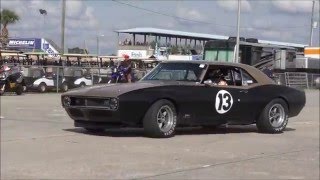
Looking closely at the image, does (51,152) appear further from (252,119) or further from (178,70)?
(252,119)

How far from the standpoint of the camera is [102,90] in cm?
962

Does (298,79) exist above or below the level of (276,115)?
below

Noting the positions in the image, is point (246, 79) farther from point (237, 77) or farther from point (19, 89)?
point (19, 89)

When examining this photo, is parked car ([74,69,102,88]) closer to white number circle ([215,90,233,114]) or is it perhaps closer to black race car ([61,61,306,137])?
black race car ([61,61,306,137])

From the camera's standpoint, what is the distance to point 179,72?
10641 millimetres

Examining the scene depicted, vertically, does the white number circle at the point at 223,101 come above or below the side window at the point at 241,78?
below

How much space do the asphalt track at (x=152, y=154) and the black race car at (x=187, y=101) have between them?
0.27 m

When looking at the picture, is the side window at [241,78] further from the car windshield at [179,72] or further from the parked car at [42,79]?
the parked car at [42,79]

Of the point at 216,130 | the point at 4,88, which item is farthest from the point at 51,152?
the point at 4,88

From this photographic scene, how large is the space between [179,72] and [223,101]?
0.96 metres

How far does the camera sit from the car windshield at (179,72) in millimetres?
10555

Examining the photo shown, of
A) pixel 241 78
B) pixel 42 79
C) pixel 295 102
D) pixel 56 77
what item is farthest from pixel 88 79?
pixel 241 78

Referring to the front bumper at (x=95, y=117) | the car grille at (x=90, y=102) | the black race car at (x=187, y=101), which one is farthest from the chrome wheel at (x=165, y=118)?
the car grille at (x=90, y=102)

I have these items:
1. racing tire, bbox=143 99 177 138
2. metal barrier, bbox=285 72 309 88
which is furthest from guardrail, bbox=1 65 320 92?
racing tire, bbox=143 99 177 138
